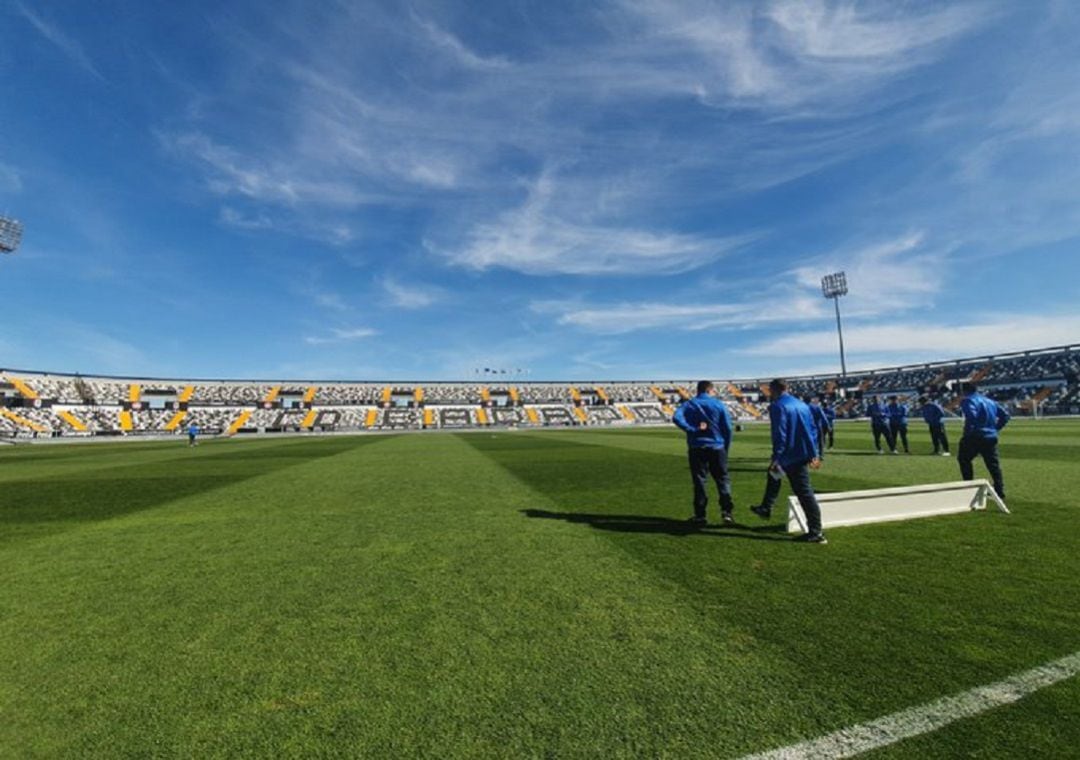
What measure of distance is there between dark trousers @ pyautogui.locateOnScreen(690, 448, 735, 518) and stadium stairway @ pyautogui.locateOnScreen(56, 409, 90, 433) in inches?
3206

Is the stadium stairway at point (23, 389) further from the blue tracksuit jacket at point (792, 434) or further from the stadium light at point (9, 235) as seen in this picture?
the blue tracksuit jacket at point (792, 434)

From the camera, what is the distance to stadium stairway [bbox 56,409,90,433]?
63.4 m

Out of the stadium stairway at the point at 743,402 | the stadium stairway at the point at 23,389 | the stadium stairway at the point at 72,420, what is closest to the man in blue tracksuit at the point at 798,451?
the stadium stairway at the point at 72,420

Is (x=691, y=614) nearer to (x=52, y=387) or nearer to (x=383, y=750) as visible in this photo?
(x=383, y=750)

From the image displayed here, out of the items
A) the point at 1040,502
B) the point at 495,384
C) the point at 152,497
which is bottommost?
the point at 1040,502

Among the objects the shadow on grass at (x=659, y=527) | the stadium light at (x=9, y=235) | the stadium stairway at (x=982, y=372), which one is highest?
the stadium light at (x=9, y=235)

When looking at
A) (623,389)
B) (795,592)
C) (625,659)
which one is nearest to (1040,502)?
(795,592)

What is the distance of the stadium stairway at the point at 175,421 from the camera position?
6869 centimetres

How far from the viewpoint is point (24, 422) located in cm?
5931

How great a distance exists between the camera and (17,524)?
8.26 metres

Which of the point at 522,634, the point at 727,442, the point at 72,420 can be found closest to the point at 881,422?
the point at 727,442

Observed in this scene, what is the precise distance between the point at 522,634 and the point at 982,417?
28.4 ft

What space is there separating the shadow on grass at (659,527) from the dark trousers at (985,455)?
13.3 ft

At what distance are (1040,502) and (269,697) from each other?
10.6 m
